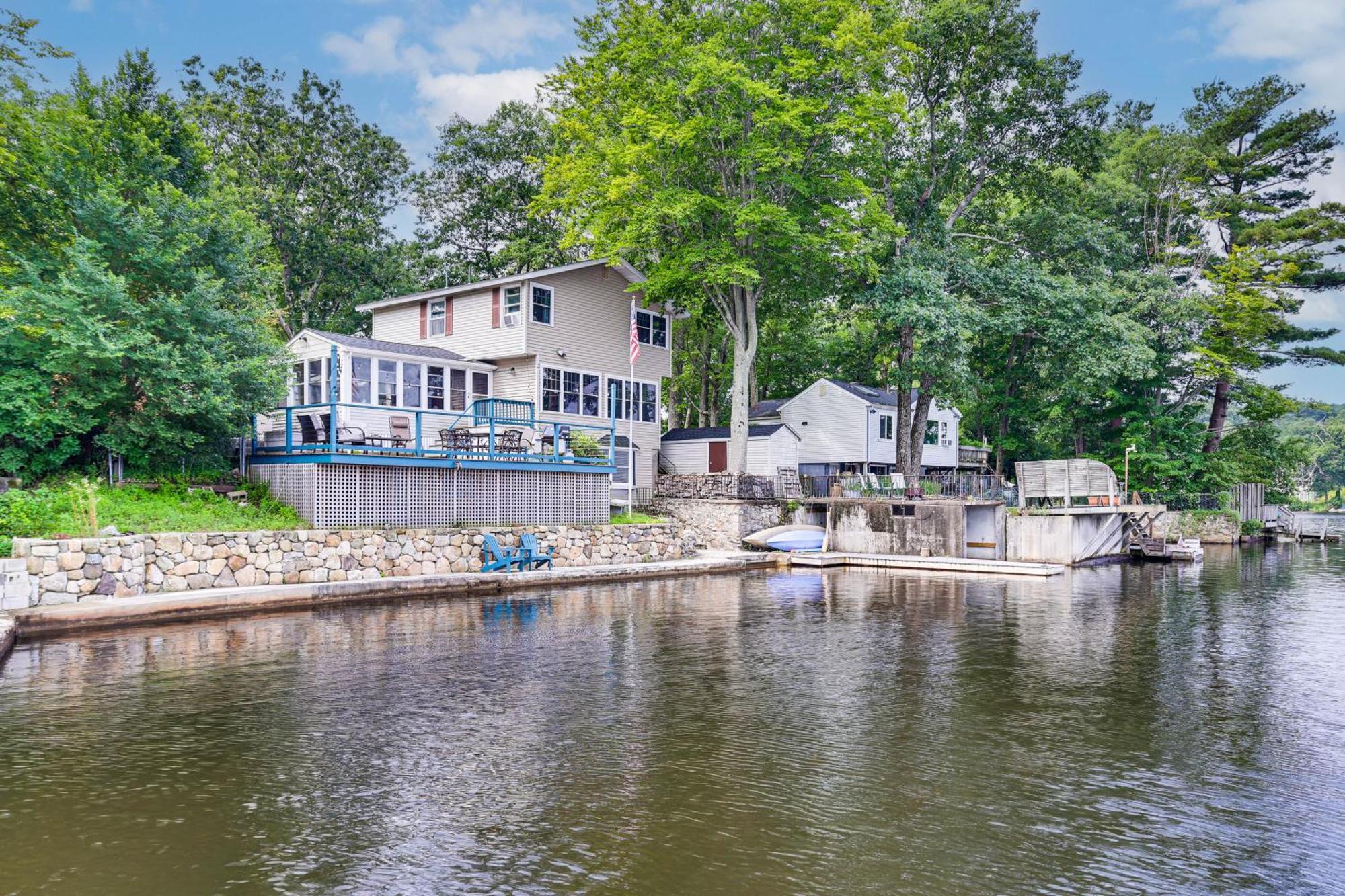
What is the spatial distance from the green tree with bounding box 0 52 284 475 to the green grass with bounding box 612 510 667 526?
405 inches

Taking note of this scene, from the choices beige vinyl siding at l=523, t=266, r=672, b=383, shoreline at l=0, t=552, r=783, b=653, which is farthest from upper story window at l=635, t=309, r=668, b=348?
shoreline at l=0, t=552, r=783, b=653

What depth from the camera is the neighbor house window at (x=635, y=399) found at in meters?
31.8

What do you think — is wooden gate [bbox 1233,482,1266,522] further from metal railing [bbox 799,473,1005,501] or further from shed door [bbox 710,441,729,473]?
shed door [bbox 710,441,729,473]

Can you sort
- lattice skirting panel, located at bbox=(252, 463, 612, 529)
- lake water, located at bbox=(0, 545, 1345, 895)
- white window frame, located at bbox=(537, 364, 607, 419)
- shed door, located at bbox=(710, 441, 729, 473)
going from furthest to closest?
shed door, located at bbox=(710, 441, 729, 473)
white window frame, located at bbox=(537, 364, 607, 419)
lattice skirting panel, located at bbox=(252, 463, 612, 529)
lake water, located at bbox=(0, 545, 1345, 895)

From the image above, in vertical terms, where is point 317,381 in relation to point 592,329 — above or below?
below

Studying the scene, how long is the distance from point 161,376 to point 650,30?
21650 mm

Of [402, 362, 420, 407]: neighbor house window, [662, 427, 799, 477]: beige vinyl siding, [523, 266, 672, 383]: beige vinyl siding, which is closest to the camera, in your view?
[402, 362, 420, 407]: neighbor house window

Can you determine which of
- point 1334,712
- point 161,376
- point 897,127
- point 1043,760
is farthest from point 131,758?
point 897,127

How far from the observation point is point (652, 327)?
33375mm

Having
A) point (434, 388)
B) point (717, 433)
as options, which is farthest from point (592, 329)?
point (717, 433)

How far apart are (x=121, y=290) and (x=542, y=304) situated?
45.8 ft

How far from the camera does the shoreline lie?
44.2 feet

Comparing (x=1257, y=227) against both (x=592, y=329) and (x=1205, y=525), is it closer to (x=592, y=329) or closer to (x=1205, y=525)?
(x=1205, y=525)

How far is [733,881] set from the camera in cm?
559
